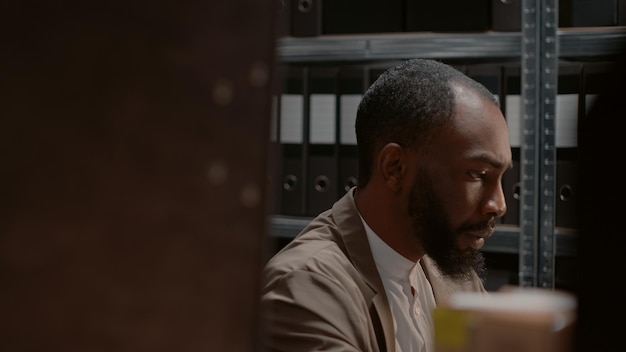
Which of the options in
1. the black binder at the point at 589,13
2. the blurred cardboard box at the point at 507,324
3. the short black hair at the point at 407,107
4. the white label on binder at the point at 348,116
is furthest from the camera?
the white label on binder at the point at 348,116

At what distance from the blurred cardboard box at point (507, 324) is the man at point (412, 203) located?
0.71 metres

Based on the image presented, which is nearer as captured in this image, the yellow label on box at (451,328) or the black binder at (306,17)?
the yellow label on box at (451,328)

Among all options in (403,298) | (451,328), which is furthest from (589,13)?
(451,328)

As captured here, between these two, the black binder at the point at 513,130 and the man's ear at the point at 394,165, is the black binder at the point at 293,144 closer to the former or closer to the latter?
the black binder at the point at 513,130

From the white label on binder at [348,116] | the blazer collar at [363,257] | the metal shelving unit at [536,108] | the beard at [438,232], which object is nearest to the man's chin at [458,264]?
the beard at [438,232]

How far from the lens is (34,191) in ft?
1.68

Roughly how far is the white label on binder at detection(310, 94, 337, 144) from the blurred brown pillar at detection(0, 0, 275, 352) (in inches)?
65.7

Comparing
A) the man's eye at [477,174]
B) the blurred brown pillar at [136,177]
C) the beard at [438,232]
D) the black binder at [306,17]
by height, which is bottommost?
the beard at [438,232]

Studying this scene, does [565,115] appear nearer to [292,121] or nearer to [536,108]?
[536,108]

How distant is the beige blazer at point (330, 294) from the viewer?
116 cm

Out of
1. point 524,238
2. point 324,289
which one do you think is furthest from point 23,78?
point 524,238

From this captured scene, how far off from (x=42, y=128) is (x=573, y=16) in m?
1.76

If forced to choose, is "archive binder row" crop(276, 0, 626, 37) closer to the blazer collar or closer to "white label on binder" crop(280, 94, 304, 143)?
"white label on binder" crop(280, 94, 304, 143)

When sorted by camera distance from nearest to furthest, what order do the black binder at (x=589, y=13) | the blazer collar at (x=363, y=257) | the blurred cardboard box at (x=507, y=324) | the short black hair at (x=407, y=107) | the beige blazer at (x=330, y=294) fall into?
the blurred cardboard box at (x=507, y=324)
the beige blazer at (x=330, y=294)
the blazer collar at (x=363, y=257)
the short black hair at (x=407, y=107)
the black binder at (x=589, y=13)
